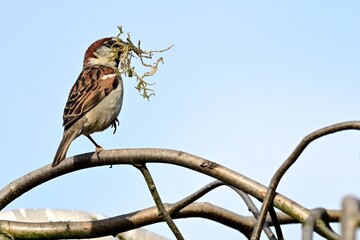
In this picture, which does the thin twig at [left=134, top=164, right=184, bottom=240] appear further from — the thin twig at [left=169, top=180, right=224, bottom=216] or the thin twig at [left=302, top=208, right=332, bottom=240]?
the thin twig at [left=302, top=208, right=332, bottom=240]

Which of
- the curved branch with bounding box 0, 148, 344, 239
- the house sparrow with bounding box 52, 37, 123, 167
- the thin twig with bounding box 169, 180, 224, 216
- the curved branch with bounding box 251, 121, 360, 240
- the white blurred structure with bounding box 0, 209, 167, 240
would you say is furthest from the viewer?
the house sparrow with bounding box 52, 37, 123, 167

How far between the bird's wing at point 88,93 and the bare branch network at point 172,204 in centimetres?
258

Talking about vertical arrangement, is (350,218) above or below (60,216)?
below

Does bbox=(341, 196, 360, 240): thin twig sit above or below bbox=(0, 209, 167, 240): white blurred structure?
below

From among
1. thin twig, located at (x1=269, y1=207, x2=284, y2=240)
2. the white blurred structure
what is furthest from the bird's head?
thin twig, located at (x1=269, y1=207, x2=284, y2=240)

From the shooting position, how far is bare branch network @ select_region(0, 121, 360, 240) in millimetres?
2418

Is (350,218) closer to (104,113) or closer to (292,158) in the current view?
(292,158)

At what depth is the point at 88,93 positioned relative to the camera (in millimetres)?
6676

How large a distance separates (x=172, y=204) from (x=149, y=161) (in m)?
0.43

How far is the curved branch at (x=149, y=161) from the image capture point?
8.43 ft

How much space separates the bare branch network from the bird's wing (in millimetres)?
2578

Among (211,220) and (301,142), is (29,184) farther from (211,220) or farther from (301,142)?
(301,142)

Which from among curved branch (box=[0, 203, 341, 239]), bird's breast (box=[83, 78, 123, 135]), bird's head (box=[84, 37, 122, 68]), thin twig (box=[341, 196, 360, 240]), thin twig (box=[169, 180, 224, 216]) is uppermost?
bird's head (box=[84, 37, 122, 68])

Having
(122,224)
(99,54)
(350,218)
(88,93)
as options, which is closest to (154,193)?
(122,224)
